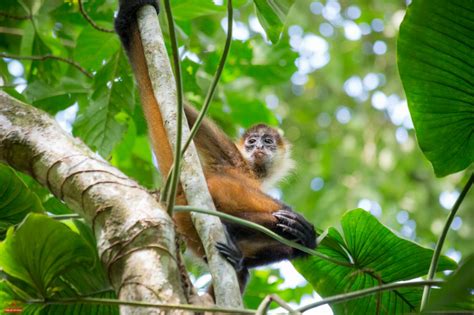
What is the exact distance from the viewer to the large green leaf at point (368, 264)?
285 centimetres

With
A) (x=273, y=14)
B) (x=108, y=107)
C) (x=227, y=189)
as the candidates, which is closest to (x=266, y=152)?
(x=227, y=189)

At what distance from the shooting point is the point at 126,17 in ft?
11.4

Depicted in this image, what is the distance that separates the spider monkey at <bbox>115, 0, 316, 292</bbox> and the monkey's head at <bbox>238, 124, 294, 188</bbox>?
0.42 metres

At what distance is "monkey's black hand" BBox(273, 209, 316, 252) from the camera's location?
3676mm

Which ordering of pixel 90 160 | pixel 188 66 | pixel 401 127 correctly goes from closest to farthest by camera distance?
1. pixel 90 160
2. pixel 188 66
3. pixel 401 127

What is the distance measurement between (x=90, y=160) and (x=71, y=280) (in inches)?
22.7

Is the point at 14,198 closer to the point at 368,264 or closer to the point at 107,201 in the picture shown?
the point at 107,201

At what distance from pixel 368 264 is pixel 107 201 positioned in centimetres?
138

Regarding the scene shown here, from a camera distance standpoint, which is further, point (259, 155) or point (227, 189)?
point (259, 155)

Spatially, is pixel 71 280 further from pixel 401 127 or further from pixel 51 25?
pixel 401 127

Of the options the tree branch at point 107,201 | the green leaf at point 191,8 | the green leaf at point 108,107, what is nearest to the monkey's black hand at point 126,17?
the green leaf at point 191,8

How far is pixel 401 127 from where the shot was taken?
1144 centimetres

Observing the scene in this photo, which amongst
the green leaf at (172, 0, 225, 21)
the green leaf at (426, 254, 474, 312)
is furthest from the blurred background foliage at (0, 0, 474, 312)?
the green leaf at (426, 254, 474, 312)

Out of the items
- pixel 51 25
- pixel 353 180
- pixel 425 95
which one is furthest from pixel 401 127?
pixel 425 95
